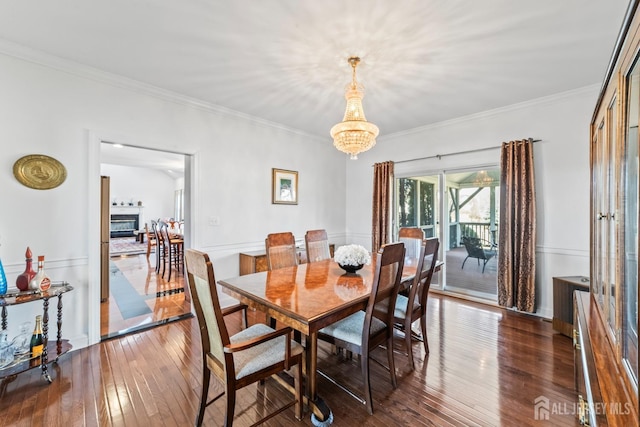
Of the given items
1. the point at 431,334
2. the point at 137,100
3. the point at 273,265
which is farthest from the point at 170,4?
the point at 431,334

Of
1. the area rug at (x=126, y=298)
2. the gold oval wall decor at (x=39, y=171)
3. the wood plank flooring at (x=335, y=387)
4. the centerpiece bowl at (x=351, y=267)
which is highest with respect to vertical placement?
the gold oval wall decor at (x=39, y=171)

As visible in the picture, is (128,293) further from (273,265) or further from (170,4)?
(170,4)

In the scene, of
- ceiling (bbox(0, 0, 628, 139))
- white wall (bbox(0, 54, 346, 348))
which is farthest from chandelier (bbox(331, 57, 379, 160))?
white wall (bbox(0, 54, 346, 348))

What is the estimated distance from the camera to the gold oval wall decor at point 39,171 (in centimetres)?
238

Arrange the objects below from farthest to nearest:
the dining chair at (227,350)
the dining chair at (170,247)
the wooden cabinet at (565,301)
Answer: the dining chair at (170,247) < the wooden cabinet at (565,301) < the dining chair at (227,350)

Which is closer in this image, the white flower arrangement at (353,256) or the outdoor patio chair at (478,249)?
the white flower arrangement at (353,256)

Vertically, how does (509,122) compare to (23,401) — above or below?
above

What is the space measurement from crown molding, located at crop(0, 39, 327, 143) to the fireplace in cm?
1098

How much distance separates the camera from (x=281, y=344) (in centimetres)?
173

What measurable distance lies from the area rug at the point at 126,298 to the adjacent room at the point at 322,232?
5 cm

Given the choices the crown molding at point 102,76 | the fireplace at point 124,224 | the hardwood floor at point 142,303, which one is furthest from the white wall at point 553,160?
the fireplace at point 124,224

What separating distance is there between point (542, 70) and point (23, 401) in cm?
522

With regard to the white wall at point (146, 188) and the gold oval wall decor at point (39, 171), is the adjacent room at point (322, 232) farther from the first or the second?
the white wall at point (146, 188)

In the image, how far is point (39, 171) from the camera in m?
2.46
